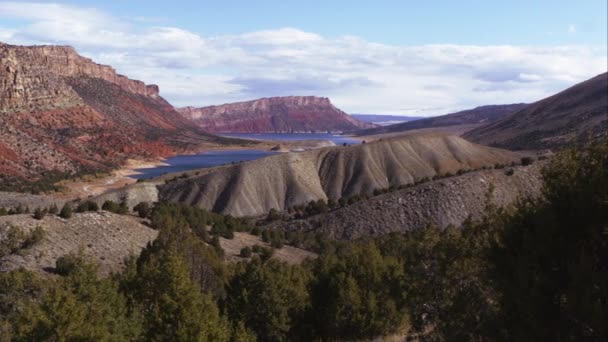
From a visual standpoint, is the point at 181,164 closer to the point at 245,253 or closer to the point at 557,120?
the point at 557,120

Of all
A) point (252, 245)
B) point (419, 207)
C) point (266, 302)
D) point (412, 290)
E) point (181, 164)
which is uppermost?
point (412, 290)

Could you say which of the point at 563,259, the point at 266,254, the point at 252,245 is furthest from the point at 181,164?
the point at 563,259

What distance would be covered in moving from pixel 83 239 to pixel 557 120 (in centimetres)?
14674

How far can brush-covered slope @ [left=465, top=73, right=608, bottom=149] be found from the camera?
13612 centimetres

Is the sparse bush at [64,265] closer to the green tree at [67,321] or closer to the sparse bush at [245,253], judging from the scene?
the green tree at [67,321]

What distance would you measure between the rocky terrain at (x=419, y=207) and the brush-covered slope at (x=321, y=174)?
17335 millimetres

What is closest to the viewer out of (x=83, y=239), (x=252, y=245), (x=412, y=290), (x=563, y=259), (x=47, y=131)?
(x=563, y=259)

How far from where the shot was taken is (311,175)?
9131cm

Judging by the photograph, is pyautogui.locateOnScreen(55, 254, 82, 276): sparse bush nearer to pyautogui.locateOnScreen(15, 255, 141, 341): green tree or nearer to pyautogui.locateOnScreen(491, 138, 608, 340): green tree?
pyautogui.locateOnScreen(15, 255, 141, 341): green tree

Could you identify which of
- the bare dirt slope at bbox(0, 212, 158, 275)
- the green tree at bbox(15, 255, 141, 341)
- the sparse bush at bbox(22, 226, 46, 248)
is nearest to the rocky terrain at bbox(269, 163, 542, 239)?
the bare dirt slope at bbox(0, 212, 158, 275)

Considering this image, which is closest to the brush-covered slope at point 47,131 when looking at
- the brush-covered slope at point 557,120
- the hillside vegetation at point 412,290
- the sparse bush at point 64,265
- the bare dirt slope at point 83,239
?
Result: the bare dirt slope at point 83,239

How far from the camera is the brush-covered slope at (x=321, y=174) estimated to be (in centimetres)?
8288

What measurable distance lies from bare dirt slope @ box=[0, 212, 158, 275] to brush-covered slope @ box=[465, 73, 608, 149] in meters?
102

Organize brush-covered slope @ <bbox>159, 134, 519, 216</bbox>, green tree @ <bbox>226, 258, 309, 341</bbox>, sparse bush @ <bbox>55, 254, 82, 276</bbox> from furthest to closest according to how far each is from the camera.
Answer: brush-covered slope @ <bbox>159, 134, 519, 216</bbox> < sparse bush @ <bbox>55, 254, 82, 276</bbox> < green tree @ <bbox>226, 258, 309, 341</bbox>
